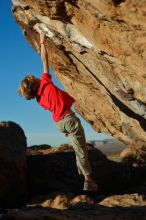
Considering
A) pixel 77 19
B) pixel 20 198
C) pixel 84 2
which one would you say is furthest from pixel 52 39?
pixel 20 198

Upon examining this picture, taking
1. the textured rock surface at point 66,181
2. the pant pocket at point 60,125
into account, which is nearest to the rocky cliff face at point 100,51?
the pant pocket at point 60,125

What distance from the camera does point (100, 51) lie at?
9.17 m

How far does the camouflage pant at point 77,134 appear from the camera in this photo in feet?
29.2

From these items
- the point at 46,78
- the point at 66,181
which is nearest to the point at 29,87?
the point at 46,78

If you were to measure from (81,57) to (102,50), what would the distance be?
5.05 ft

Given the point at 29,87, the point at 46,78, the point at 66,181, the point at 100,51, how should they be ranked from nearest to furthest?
1. the point at 29,87
2. the point at 46,78
3. the point at 100,51
4. the point at 66,181

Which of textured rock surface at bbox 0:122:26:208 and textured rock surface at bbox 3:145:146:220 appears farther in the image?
textured rock surface at bbox 0:122:26:208

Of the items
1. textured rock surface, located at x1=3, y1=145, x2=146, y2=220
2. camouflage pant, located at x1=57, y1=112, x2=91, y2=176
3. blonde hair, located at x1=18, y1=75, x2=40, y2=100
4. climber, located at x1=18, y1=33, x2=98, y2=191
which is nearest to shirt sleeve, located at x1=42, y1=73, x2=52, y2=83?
climber, located at x1=18, y1=33, x2=98, y2=191

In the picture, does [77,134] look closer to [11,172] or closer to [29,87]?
[29,87]

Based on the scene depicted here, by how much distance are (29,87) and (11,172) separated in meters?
6.93

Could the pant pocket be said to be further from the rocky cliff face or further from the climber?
the rocky cliff face

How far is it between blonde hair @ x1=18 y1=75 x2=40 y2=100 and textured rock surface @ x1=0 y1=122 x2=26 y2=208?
634cm

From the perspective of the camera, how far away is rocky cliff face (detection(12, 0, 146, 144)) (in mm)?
7761

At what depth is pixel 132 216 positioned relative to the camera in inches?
324
